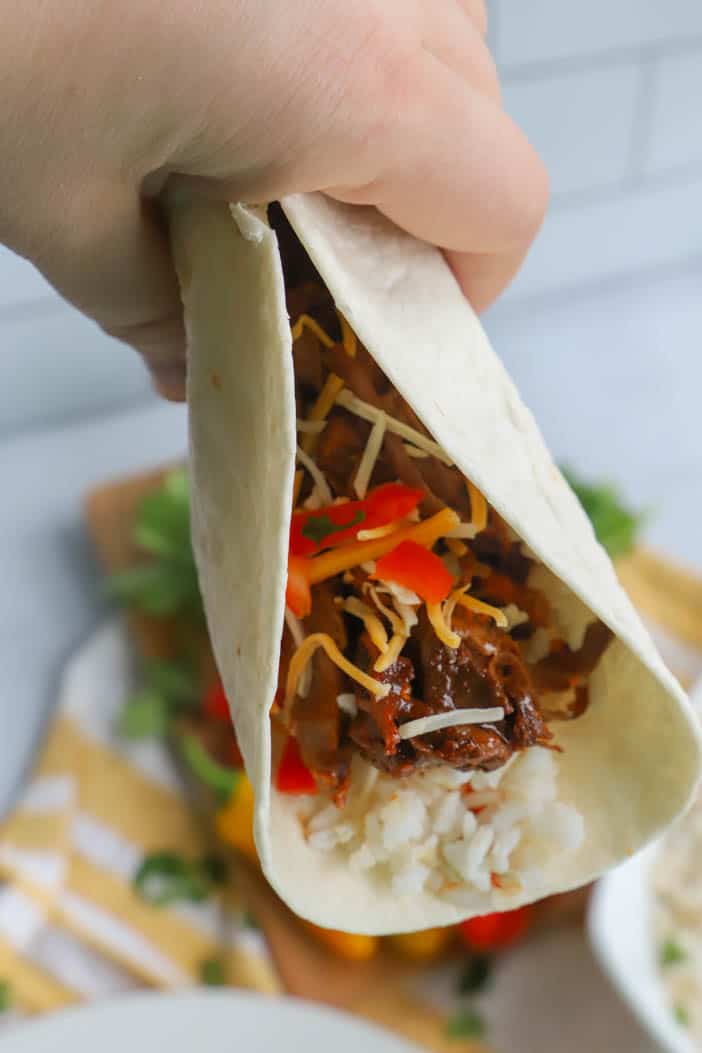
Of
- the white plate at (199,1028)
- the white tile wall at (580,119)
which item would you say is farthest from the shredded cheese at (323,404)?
the white tile wall at (580,119)

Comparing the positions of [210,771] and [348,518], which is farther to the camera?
[210,771]

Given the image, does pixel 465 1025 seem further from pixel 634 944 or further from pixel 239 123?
pixel 239 123

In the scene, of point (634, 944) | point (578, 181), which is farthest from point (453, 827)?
point (578, 181)

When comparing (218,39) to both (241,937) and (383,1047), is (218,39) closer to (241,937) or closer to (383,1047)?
(383,1047)

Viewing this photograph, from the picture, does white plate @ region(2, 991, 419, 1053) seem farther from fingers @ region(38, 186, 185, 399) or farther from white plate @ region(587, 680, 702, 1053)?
fingers @ region(38, 186, 185, 399)

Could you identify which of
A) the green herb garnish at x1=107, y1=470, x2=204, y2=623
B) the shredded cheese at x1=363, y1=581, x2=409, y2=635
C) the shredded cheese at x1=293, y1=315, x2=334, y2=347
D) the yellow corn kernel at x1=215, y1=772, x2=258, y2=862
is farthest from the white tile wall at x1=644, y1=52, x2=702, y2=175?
the shredded cheese at x1=363, y1=581, x2=409, y2=635

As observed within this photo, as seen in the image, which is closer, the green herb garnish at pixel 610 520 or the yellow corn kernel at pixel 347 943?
the yellow corn kernel at pixel 347 943

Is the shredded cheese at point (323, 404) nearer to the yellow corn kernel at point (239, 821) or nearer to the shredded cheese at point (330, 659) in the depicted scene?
the shredded cheese at point (330, 659)
